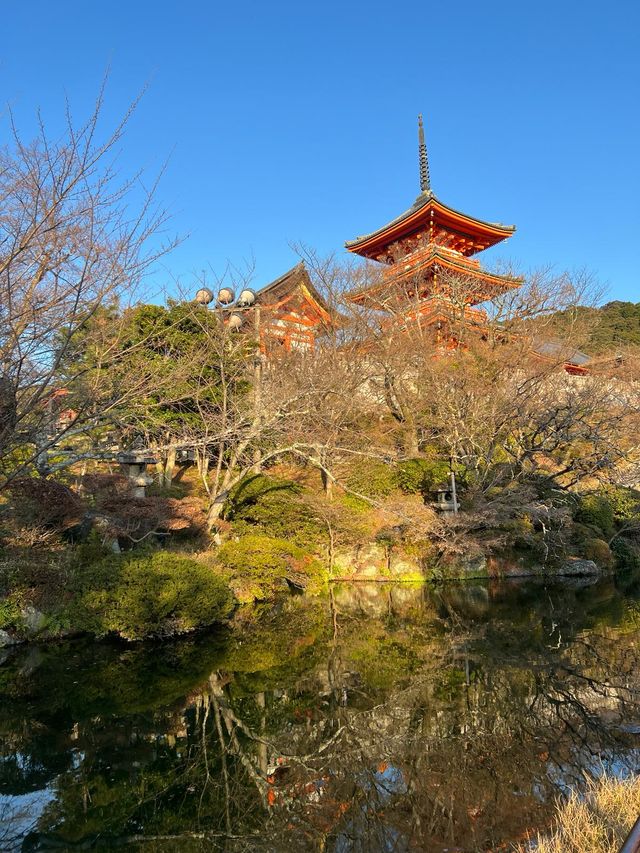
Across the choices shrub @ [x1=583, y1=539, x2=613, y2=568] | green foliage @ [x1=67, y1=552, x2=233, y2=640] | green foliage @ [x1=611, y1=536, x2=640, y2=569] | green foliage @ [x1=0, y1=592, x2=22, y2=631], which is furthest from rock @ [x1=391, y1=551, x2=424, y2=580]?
green foliage @ [x1=0, y1=592, x2=22, y2=631]

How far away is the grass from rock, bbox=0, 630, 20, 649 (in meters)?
7.98

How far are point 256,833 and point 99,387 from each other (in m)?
3.55

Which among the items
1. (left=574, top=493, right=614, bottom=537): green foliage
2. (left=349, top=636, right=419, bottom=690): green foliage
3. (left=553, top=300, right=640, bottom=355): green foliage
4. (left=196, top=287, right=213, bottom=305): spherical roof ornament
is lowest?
(left=349, top=636, right=419, bottom=690): green foliage

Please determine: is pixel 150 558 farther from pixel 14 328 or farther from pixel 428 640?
pixel 14 328

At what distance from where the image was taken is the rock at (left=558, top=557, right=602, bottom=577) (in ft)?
48.0

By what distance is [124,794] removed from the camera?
435 centimetres

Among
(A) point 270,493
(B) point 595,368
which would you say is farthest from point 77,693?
(B) point 595,368

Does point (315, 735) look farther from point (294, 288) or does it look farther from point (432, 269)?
point (432, 269)

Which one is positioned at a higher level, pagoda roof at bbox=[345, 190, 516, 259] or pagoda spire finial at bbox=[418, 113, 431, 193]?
pagoda spire finial at bbox=[418, 113, 431, 193]

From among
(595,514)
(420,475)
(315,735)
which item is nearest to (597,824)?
(315,735)

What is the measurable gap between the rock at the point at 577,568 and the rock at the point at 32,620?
1219 centimetres

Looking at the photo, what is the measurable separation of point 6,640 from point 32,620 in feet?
1.42

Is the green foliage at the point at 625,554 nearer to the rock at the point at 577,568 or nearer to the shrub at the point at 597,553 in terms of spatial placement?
the shrub at the point at 597,553

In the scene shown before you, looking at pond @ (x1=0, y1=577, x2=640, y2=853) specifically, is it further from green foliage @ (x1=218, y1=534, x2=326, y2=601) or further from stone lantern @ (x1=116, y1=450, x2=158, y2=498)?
stone lantern @ (x1=116, y1=450, x2=158, y2=498)
